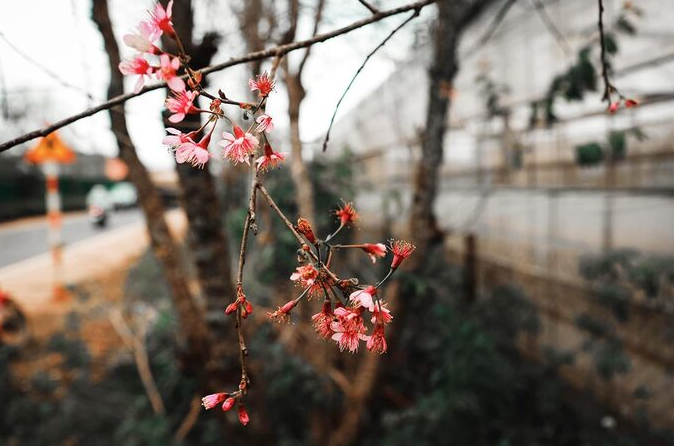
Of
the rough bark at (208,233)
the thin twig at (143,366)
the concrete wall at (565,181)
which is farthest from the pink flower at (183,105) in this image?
the thin twig at (143,366)

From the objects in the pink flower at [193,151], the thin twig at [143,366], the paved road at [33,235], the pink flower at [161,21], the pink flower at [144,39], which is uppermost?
the pink flower at [161,21]

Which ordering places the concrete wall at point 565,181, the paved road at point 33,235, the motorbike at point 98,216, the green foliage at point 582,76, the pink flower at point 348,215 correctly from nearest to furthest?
the pink flower at point 348,215 < the green foliage at point 582,76 < the concrete wall at point 565,181 < the paved road at point 33,235 < the motorbike at point 98,216

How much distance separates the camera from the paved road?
35.5ft

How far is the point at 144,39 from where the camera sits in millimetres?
656

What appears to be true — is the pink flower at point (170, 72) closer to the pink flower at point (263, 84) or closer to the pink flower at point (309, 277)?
the pink flower at point (263, 84)

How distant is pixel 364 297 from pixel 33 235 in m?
15.9

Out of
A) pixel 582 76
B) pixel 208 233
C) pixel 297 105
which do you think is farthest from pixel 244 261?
pixel 582 76

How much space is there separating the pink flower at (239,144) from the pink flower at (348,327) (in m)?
0.27

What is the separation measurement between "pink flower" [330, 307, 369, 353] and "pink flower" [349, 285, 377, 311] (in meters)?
0.03

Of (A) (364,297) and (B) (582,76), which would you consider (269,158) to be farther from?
(B) (582,76)

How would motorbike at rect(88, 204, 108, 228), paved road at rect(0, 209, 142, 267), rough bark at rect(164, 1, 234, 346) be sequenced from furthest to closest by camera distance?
motorbike at rect(88, 204, 108, 228), paved road at rect(0, 209, 142, 267), rough bark at rect(164, 1, 234, 346)

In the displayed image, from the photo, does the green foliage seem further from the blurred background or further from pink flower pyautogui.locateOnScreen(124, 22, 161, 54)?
pink flower pyautogui.locateOnScreen(124, 22, 161, 54)

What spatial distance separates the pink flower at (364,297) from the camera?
66cm

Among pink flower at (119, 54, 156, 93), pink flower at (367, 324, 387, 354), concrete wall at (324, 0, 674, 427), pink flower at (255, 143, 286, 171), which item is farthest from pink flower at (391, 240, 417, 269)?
concrete wall at (324, 0, 674, 427)
